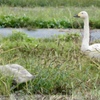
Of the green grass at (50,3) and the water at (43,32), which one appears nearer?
the water at (43,32)

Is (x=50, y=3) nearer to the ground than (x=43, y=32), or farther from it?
nearer to the ground

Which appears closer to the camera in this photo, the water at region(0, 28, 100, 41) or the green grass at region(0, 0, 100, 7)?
the water at region(0, 28, 100, 41)

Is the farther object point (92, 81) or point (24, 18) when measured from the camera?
point (24, 18)

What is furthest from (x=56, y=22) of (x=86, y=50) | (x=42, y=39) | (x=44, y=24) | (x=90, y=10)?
(x=86, y=50)

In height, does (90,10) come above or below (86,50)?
below

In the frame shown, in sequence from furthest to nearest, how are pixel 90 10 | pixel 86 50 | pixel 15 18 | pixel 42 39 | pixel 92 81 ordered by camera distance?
pixel 90 10, pixel 15 18, pixel 42 39, pixel 86 50, pixel 92 81

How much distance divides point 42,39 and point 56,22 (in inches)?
75.9

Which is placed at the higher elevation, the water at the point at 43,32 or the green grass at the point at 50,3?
the water at the point at 43,32

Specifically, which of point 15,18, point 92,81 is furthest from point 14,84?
point 15,18

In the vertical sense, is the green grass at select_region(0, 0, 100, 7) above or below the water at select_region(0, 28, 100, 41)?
below

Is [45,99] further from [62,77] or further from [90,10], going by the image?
[90,10]

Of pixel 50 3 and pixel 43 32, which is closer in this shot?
pixel 43 32

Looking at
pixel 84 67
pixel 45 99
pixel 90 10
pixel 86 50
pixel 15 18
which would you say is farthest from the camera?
pixel 90 10

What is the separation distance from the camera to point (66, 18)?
11.4m
